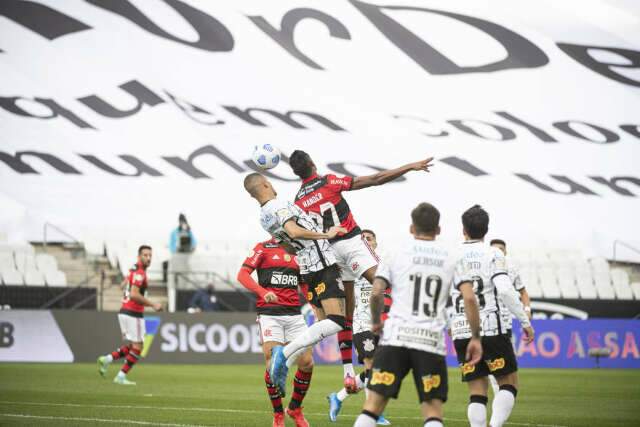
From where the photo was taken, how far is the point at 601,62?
45.2 m

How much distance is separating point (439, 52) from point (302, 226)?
34649 millimetres

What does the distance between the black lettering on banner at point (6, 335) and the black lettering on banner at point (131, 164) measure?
14279 millimetres

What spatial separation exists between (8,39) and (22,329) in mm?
17889

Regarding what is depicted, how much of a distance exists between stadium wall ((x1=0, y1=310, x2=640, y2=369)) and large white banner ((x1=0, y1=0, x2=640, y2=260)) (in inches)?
392

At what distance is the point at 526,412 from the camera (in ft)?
46.9

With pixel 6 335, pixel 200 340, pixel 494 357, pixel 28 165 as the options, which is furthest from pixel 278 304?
A: pixel 28 165

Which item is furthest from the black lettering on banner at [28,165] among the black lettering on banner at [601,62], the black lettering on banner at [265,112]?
the black lettering on banner at [601,62]

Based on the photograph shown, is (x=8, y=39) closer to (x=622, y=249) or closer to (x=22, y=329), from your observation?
(x=22, y=329)

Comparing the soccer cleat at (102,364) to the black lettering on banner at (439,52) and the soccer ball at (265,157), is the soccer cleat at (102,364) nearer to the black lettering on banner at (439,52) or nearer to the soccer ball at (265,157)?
the soccer ball at (265,157)

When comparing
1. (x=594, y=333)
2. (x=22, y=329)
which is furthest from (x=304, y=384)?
(x=594, y=333)

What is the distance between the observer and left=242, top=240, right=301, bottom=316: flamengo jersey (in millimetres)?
12141

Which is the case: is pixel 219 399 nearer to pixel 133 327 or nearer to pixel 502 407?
pixel 133 327

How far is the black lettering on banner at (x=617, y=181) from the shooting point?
43.3 meters

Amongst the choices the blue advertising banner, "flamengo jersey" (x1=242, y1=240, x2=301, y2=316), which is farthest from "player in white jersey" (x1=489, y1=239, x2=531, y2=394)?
the blue advertising banner
